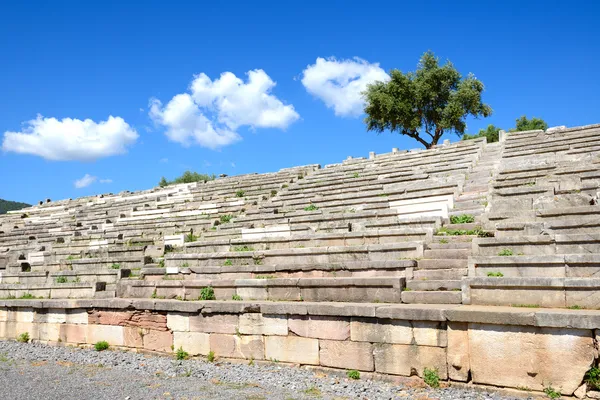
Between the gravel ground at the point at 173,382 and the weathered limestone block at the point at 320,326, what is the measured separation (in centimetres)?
61

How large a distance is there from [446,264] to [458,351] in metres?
1.91

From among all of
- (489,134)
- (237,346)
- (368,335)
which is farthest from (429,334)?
(489,134)

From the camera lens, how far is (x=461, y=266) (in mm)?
7965

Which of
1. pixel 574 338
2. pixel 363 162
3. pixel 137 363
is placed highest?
pixel 363 162

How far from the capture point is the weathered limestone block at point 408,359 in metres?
6.67

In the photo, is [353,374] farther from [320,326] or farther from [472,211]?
[472,211]

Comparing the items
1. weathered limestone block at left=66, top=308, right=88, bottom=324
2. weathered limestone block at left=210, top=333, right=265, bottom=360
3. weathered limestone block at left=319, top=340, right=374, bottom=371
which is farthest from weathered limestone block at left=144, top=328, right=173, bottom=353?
weathered limestone block at left=319, top=340, right=374, bottom=371

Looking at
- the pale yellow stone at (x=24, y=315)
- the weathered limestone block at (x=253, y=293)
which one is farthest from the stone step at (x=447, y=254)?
the pale yellow stone at (x=24, y=315)

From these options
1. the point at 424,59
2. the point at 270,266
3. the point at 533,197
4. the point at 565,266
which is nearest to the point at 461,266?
the point at 565,266

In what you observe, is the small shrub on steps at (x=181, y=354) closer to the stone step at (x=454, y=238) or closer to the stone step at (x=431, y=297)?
the stone step at (x=431, y=297)

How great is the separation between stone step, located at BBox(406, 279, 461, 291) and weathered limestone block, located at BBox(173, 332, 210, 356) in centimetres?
396

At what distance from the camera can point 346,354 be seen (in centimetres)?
746

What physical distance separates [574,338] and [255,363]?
500 cm

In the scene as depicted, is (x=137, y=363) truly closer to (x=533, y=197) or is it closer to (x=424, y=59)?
(x=533, y=197)
